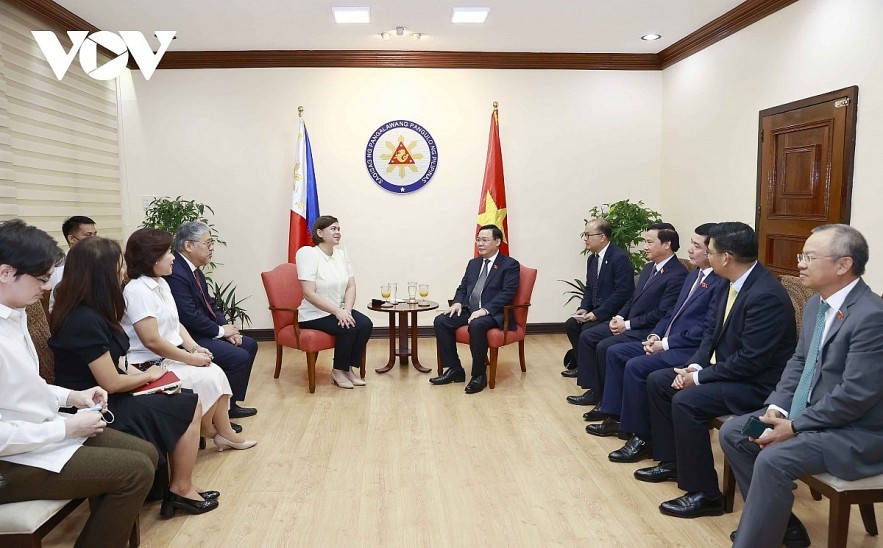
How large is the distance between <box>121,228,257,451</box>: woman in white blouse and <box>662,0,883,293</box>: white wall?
405 cm

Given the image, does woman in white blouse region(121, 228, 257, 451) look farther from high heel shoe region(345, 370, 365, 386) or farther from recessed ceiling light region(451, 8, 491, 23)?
recessed ceiling light region(451, 8, 491, 23)

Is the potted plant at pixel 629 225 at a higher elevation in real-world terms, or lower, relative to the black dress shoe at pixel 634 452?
higher

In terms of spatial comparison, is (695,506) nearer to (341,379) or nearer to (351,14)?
(341,379)

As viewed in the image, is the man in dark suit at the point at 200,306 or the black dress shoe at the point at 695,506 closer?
the black dress shoe at the point at 695,506

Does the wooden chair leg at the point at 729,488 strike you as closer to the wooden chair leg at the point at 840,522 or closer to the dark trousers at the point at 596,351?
the wooden chair leg at the point at 840,522

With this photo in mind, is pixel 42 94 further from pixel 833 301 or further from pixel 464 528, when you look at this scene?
pixel 833 301

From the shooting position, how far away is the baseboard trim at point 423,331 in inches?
283

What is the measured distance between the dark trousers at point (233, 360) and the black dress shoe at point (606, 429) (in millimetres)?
2331

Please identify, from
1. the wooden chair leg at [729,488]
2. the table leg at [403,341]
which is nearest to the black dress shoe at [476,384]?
the table leg at [403,341]

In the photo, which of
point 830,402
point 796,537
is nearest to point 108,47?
point 830,402

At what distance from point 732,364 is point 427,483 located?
166 centimetres

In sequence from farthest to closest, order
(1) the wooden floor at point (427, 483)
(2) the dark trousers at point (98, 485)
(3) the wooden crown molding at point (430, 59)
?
(3) the wooden crown molding at point (430, 59), (1) the wooden floor at point (427, 483), (2) the dark trousers at point (98, 485)

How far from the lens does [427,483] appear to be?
3496 mm

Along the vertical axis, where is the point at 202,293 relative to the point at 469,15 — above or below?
below
